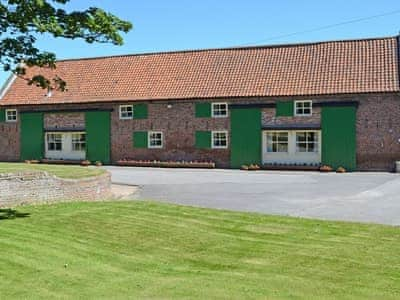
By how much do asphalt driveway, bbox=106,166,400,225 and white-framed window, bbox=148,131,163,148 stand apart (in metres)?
7.30

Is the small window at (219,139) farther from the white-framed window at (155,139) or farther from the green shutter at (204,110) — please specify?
the white-framed window at (155,139)

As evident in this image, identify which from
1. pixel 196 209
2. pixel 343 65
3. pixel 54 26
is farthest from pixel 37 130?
pixel 54 26

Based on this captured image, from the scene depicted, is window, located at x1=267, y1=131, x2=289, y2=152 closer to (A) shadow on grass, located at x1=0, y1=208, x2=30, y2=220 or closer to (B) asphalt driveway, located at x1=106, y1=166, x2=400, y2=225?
(B) asphalt driveway, located at x1=106, y1=166, x2=400, y2=225

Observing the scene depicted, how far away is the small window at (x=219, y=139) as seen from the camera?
108 feet

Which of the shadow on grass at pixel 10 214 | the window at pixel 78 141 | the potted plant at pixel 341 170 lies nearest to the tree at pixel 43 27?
the shadow on grass at pixel 10 214

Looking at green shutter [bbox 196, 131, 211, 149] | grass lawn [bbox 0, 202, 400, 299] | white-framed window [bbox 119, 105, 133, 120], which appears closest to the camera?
grass lawn [bbox 0, 202, 400, 299]

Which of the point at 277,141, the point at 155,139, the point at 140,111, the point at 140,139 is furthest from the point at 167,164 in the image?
the point at 277,141

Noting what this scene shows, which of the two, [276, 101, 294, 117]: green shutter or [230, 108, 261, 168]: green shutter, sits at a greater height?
[276, 101, 294, 117]: green shutter

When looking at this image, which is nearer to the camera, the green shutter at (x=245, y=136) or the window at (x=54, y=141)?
the green shutter at (x=245, y=136)

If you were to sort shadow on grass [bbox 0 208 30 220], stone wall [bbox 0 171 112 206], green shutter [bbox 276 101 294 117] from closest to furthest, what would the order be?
shadow on grass [bbox 0 208 30 220] < stone wall [bbox 0 171 112 206] < green shutter [bbox 276 101 294 117]

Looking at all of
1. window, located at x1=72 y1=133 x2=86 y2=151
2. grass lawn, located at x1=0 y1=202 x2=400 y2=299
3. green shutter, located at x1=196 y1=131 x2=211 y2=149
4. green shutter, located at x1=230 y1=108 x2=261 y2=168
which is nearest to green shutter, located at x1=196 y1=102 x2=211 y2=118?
green shutter, located at x1=196 y1=131 x2=211 y2=149

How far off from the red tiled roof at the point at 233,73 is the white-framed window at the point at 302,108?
0.56m

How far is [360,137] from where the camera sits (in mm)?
29734

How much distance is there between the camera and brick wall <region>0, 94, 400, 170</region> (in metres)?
29.1
